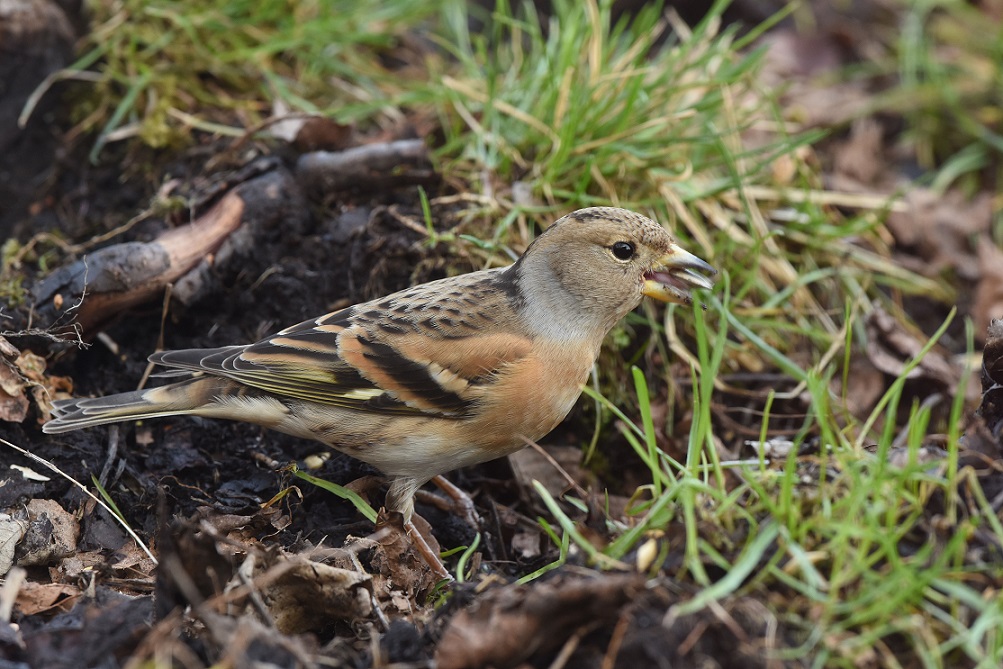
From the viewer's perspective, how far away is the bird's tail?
352 centimetres

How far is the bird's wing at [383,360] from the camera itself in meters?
3.69

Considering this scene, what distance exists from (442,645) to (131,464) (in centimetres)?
182

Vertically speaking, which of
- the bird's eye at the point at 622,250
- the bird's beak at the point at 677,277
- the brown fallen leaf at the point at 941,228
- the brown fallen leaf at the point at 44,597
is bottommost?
the brown fallen leaf at the point at 44,597

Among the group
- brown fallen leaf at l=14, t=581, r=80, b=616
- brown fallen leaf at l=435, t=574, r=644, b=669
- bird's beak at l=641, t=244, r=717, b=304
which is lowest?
brown fallen leaf at l=14, t=581, r=80, b=616

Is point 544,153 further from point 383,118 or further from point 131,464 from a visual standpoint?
point 131,464

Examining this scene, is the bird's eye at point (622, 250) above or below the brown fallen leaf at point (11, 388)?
above

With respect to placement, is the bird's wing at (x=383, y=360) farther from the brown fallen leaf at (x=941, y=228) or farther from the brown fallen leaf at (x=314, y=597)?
the brown fallen leaf at (x=941, y=228)

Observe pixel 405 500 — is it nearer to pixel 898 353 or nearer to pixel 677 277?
pixel 677 277

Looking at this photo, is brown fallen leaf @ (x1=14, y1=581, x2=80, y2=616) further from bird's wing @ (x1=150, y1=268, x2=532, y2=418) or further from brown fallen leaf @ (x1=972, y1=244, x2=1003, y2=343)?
brown fallen leaf @ (x1=972, y1=244, x2=1003, y2=343)

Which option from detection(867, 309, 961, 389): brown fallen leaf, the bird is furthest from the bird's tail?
detection(867, 309, 961, 389): brown fallen leaf

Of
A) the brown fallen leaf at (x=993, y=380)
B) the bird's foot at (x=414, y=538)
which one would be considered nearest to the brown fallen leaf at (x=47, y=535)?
the bird's foot at (x=414, y=538)

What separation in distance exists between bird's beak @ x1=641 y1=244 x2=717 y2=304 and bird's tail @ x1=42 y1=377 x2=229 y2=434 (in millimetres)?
1665

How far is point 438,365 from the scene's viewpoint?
375 cm

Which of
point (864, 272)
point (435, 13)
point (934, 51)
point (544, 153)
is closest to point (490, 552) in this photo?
point (544, 153)
